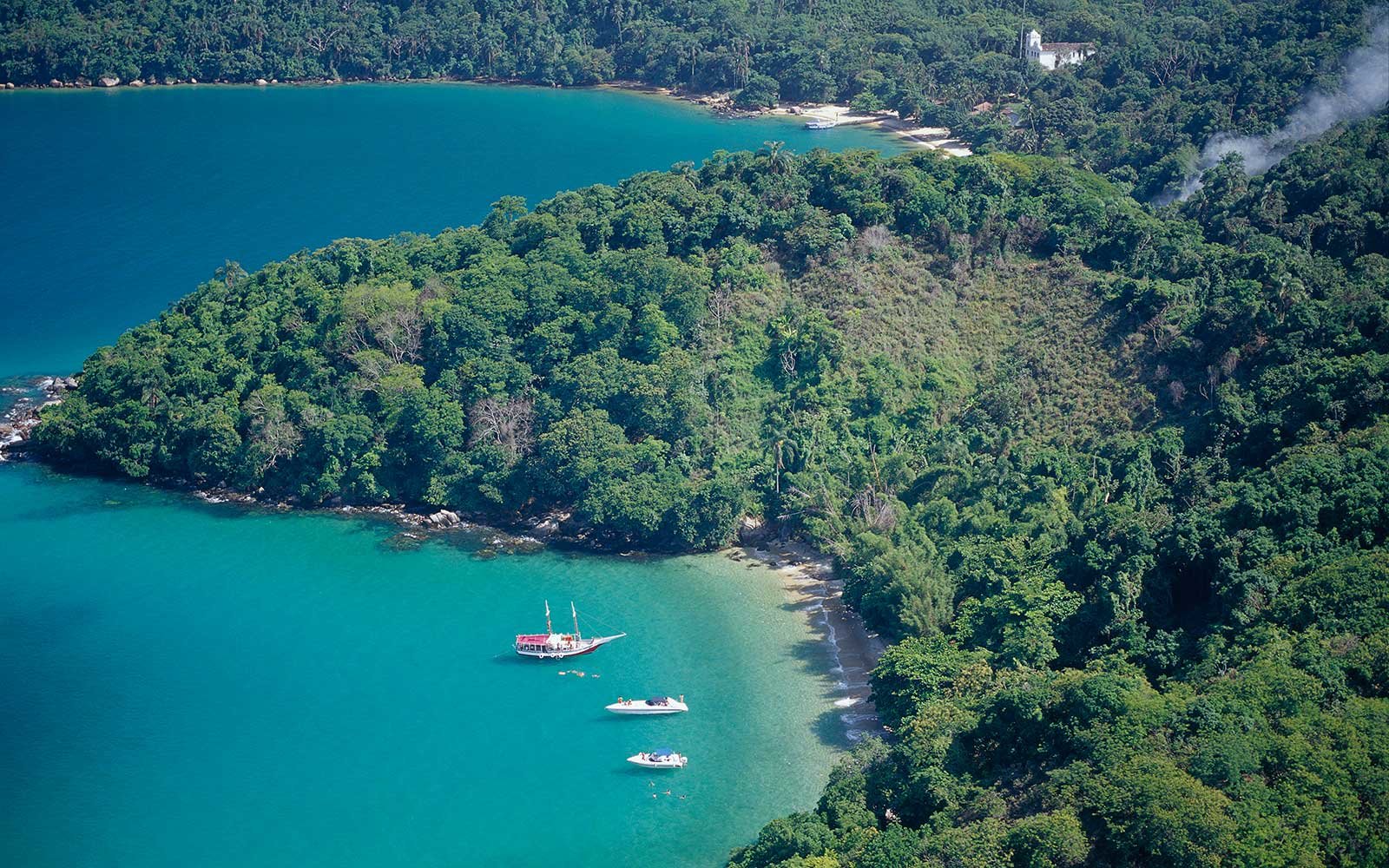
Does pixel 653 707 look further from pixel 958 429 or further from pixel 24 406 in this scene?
pixel 24 406

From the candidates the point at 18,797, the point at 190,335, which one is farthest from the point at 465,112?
the point at 18,797

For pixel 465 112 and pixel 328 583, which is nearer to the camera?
pixel 328 583

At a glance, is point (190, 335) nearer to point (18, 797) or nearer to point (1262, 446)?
point (18, 797)

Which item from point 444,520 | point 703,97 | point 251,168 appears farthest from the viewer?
point 703,97

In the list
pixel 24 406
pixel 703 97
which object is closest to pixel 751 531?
pixel 24 406

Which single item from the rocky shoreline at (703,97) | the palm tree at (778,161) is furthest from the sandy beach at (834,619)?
the rocky shoreline at (703,97)

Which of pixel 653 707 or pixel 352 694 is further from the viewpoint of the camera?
pixel 352 694

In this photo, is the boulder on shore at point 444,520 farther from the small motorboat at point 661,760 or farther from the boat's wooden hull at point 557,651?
the small motorboat at point 661,760
